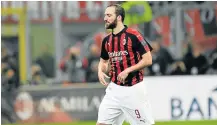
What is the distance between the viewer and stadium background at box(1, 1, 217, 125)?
47.3 ft

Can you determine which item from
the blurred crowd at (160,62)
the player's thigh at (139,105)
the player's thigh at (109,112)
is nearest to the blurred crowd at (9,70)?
the blurred crowd at (160,62)

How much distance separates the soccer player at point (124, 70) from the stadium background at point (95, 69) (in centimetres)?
646

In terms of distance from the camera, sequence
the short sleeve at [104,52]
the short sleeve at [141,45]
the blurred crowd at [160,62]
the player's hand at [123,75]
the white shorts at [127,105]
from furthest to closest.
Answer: the blurred crowd at [160,62]
the short sleeve at [104,52]
the white shorts at [127,105]
the short sleeve at [141,45]
the player's hand at [123,75]

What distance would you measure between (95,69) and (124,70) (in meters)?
6.83

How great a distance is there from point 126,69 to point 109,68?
563 millimetres

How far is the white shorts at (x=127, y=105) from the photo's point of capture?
25.6ft

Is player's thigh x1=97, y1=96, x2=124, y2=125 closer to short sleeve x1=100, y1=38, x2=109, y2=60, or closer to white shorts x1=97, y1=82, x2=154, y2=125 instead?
white shorts x1=97, y1=82, x2=154, y2=125

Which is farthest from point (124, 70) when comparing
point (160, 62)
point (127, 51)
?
point (160, 62)

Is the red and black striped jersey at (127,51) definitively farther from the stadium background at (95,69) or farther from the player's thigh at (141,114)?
the stadium background at (95,69)

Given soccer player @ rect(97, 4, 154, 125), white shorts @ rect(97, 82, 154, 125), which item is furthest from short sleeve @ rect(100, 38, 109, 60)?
white shorts @ rect(97, 82, 154, 125)

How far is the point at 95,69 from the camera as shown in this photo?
47.6 feet

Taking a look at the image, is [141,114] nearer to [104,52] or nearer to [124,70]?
[124,70]

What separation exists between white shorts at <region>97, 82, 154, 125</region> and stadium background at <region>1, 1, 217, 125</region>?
644cm

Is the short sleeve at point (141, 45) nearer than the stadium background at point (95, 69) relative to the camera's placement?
Yes
